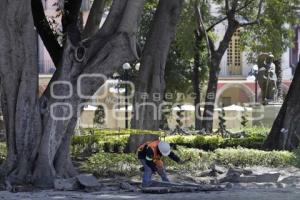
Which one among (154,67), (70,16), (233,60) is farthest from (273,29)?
(233,60)

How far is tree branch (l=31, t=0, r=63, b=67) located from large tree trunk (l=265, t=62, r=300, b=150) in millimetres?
7163

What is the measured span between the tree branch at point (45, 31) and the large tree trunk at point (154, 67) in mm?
2973

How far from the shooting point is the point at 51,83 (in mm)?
13844

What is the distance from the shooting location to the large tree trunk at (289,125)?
62.1 ft

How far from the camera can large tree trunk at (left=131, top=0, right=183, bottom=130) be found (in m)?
17.4

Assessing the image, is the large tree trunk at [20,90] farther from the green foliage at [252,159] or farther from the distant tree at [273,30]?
the distant tree at [273,30]

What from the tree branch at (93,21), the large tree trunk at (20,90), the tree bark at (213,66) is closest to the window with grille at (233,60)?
the tree bark at (213,66)

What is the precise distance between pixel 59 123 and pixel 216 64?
16.1m

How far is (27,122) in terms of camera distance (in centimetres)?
1367

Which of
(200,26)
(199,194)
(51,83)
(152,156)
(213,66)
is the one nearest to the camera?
(199,194)

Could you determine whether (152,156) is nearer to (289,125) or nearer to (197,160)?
(197,160)

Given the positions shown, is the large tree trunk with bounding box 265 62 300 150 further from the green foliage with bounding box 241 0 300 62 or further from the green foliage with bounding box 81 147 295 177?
the green foliage with bounding box 241 0 300 62

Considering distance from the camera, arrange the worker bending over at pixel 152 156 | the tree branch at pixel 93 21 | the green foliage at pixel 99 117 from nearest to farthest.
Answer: the worker bending over at pixel 152 156
the tree branch at pixel 93 21
the green foliage at pixel 99 117

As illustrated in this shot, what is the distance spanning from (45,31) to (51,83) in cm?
215
